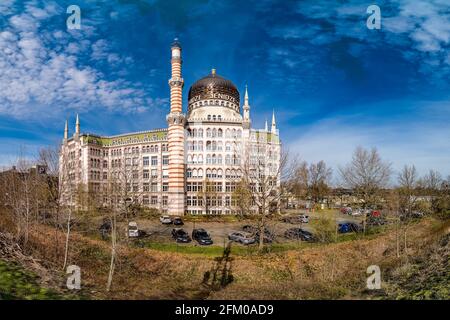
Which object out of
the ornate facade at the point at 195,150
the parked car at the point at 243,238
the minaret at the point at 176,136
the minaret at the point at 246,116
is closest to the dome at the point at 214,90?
the ornate facade at the point at 195,150

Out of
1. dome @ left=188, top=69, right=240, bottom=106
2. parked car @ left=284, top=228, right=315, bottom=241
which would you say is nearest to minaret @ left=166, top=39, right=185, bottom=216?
dome @ left=188, top=69, right=240, bottom=106

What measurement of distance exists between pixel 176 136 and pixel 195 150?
5865 millimetres

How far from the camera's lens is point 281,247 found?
29.0 m

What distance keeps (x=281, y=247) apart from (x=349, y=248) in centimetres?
722

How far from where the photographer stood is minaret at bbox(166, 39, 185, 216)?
5641 centimetres

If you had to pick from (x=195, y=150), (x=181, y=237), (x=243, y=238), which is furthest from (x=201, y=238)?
(x=195, y=150)

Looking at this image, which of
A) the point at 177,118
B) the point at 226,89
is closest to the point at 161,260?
the point at 177,118

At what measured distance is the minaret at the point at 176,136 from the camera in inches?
2221

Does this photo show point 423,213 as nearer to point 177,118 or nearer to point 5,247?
point 177,118

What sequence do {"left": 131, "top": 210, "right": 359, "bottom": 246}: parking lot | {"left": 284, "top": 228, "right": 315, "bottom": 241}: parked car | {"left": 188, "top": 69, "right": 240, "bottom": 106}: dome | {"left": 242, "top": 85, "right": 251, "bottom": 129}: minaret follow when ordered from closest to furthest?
{"left": 284, "top": 228, "right": 315, "bottom": 241}: parked car → {"left": 131, "top": 210, "right": 359, "bottom": 246}: parking lot → {"left": 242, "top": 85, "right": 251, "bottom": 129}: minaret → {"left": 188, "top": 69, "right": 240, "bottom": 106}: dome

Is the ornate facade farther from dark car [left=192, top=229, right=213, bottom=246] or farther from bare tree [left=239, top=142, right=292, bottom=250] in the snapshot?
dark car [left=192, top=229, right=213, bottom=246]

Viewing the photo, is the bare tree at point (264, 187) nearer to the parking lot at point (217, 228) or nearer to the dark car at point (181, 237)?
the parking lot at point (217, 228)
